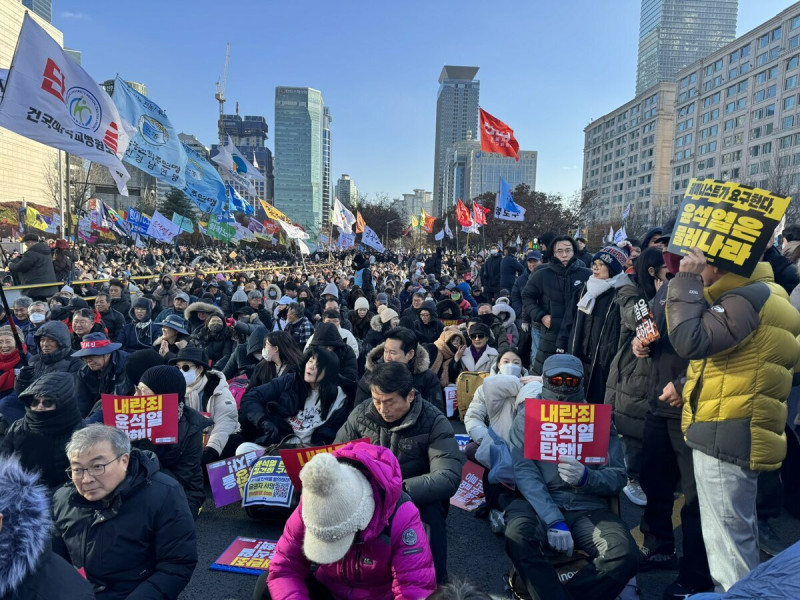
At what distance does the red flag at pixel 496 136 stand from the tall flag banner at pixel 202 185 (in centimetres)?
779

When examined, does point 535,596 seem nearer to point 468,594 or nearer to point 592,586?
point 592,586

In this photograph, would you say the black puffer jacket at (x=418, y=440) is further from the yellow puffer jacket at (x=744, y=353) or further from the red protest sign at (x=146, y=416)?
the yellow puffer jacket at (x=744, y=353)

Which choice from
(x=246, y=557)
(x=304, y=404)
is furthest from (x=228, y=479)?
(x=304, y=404)

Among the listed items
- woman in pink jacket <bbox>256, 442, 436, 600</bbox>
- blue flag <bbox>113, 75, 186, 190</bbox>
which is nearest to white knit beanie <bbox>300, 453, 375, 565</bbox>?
woman in pink jacket <bbox>256, 442, 436, 600</bbox>

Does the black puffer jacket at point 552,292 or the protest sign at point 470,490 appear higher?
the black puffer jacket at point 552,292

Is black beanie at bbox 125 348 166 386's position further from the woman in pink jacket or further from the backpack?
the backpack

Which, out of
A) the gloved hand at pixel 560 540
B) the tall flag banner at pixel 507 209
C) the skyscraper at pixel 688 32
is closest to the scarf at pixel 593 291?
the gloved hand at pixel 560 540

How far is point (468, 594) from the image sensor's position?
4.65ft

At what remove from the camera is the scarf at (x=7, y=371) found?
17.4 feet

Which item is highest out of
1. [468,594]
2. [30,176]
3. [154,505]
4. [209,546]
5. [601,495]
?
[30,176]

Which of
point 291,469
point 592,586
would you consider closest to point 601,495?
point 592,586

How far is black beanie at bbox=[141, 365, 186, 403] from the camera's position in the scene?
361cm

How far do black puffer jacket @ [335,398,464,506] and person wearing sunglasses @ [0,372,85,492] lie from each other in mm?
1872

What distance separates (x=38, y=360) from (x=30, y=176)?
79.7 meters
